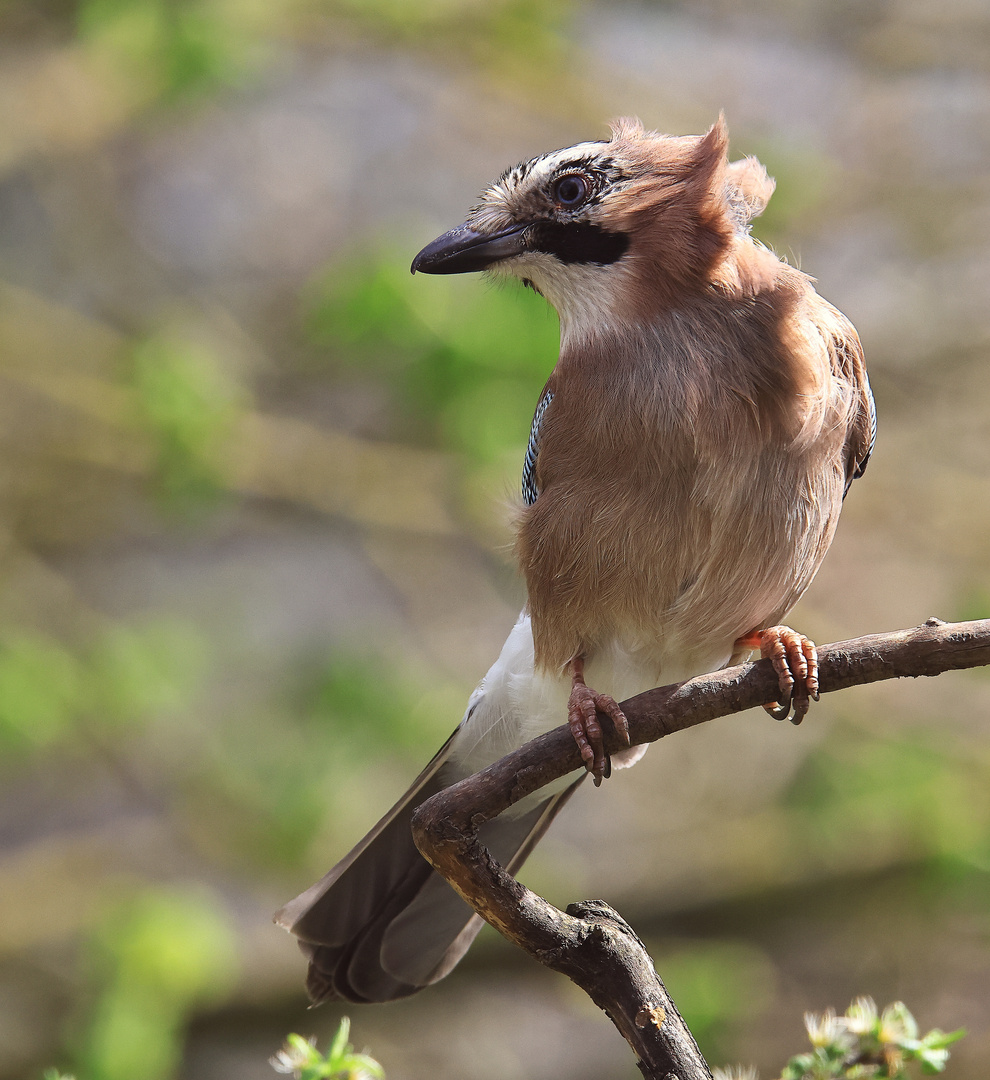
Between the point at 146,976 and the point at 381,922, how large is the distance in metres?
2.62

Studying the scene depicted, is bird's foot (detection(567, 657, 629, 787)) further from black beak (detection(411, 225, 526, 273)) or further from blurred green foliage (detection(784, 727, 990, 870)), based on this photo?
blurred green foliage (detection(784, 727, 990, 870))

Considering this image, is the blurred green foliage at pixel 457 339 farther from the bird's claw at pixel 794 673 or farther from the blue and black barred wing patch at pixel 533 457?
the bird's claw at pixel 794 673

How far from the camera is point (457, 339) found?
4.86 m

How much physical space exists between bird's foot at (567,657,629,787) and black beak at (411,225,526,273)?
0.98 m

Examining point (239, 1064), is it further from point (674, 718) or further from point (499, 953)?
point (674, 718)

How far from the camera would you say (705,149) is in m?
2.36

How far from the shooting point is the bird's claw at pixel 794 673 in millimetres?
2035

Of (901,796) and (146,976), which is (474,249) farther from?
(901,796)

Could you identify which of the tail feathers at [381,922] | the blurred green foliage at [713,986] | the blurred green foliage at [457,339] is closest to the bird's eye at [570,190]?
the tail feathers at [381,922]

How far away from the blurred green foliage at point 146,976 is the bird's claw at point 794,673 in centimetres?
334

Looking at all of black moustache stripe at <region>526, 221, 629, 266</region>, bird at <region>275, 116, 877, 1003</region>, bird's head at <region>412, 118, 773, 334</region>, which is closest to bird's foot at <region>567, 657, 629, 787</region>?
bird at <region>275, 116, 877, 1003</region>

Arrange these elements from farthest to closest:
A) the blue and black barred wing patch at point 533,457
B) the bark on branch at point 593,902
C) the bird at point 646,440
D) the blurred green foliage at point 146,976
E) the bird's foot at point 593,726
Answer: the blurred green foliage at point 146,976, the blue and black barred wing patch at point 533,457, the bird at point 646,440, the bird's foot at point 593,726, the bark on branch at point 593,902

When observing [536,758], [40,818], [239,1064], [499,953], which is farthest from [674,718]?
[40,818]

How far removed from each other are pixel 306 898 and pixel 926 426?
4720 mm
